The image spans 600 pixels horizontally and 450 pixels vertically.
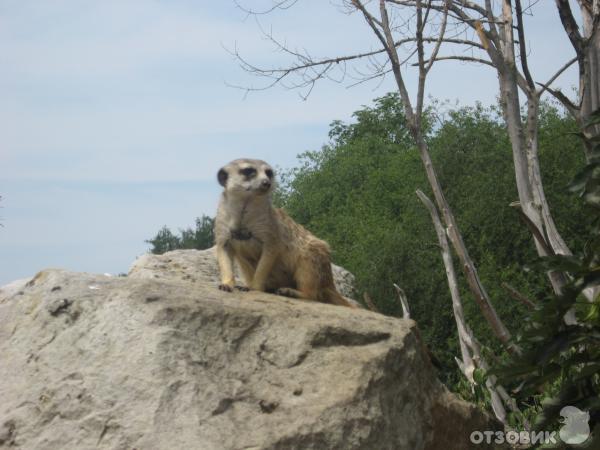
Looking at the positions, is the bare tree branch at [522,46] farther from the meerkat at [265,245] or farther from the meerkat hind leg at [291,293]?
the meerkat hind leg at [291,293]

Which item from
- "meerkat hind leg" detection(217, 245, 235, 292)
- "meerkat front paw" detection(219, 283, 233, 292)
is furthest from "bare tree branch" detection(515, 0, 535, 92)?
"meerkat front paw" detection(219, 283, 233, 292)

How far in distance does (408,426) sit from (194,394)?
141 centimetres

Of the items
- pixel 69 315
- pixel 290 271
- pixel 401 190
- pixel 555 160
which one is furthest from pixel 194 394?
pixel 401 190

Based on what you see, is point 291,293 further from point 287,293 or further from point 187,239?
point 187,239

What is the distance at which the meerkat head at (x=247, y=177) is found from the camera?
721 cm

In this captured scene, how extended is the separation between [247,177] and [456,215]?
Result: 32.1 ft

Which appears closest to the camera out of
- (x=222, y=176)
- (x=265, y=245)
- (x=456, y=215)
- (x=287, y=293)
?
(x=287, y=293)

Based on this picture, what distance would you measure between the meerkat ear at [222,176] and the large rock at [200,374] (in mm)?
1973

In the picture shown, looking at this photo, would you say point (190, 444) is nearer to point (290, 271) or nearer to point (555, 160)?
point (290, 271)

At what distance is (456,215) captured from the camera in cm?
1648

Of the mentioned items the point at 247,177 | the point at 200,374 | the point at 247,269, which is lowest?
the point at 200,374

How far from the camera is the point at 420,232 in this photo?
54.3ft

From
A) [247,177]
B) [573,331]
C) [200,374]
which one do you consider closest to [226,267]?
[247,177]

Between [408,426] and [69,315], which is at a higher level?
[69,315]
